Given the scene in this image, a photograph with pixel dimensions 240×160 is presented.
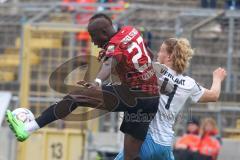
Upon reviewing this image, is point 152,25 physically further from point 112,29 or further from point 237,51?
point 112,29

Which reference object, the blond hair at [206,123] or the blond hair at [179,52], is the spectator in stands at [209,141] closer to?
the blond hair at [206,123]

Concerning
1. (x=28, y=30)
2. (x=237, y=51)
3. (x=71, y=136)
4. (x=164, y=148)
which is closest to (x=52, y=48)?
(x=28, y=30)

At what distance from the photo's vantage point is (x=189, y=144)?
13.5 metres

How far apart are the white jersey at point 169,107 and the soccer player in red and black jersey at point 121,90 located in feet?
0.55

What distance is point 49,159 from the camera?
1326cm

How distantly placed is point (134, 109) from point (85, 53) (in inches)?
203

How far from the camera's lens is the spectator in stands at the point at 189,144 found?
13422mm

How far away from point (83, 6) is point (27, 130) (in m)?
6.09

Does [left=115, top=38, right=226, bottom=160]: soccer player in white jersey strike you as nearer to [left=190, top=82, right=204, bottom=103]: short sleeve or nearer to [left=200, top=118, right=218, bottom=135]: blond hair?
[left=190, top=82, right=204, bottom=103]: short sleeve

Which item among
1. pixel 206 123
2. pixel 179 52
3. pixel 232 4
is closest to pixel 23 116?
pixel 179 52

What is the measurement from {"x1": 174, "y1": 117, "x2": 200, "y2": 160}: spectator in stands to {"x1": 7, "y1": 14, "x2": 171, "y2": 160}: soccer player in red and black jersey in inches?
180

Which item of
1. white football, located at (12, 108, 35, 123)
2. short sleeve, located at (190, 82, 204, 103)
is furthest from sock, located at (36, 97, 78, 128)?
short sleeve, located at (190, 82, 204, 103)

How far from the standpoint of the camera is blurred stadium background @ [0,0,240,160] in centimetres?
1321

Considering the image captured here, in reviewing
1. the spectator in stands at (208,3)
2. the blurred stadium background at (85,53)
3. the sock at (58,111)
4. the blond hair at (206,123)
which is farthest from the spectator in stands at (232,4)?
the sock at (58,111)
